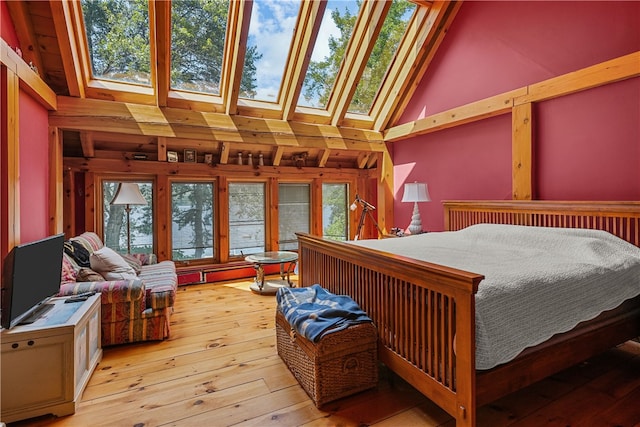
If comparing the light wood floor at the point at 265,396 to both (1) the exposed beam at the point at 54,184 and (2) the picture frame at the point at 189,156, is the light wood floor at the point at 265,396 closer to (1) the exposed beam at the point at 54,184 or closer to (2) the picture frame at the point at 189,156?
(1) the exposed beam at the point at 54,184

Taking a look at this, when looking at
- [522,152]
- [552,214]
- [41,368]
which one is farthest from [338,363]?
[522,152]

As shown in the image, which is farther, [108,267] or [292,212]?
[292,212]

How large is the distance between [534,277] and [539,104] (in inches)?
102

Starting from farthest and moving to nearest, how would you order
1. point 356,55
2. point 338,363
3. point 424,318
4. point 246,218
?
point 246,218, point 356,55, point 338,363, point 424,318

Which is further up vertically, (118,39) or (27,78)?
(118,39)

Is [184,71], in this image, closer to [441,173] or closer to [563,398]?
[441,173]

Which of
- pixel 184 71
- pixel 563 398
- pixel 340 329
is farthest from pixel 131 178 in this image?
pixel 563 398

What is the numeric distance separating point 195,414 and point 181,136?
11.1ft

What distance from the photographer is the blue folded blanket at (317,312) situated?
1.94 metres

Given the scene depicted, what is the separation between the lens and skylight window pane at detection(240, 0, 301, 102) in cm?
374

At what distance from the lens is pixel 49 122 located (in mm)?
3604

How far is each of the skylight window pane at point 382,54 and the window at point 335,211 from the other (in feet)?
5.22

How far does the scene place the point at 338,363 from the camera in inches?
76.7

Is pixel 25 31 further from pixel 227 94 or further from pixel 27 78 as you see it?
pixel 227 94
